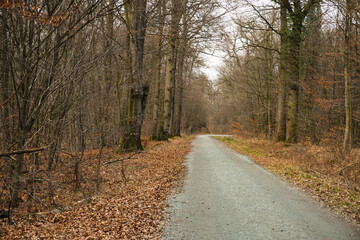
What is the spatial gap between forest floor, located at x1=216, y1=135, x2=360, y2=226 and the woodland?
0.82 feet

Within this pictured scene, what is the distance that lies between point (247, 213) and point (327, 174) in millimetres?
4903

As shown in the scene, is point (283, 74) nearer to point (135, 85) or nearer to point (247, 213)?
point (135, 85)

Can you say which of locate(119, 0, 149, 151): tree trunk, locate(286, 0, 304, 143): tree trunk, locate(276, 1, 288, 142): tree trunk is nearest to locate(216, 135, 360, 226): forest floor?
locate(286, 0, 304, 143): tree trunk

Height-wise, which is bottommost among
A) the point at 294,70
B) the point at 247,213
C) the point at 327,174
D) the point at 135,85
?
the point at 247,213

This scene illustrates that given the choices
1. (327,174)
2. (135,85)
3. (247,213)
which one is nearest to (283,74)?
(327,174)

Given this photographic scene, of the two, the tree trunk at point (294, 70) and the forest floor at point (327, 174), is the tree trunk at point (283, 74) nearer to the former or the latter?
the tree trunk at point (294, 70)

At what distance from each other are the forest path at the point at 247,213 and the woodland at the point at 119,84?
2.42ft

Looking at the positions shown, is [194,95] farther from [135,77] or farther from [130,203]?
[130,203]

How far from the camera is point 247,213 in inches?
212

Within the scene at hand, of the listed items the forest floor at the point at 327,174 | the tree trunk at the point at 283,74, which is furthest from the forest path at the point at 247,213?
the tree trunk at the point at 283,74

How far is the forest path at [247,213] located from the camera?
4.43m

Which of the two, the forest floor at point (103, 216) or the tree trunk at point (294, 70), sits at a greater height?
the tree trunk at point (294, 70)

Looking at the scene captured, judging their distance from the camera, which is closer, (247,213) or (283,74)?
(247,213)

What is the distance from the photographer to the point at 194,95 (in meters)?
44.2
